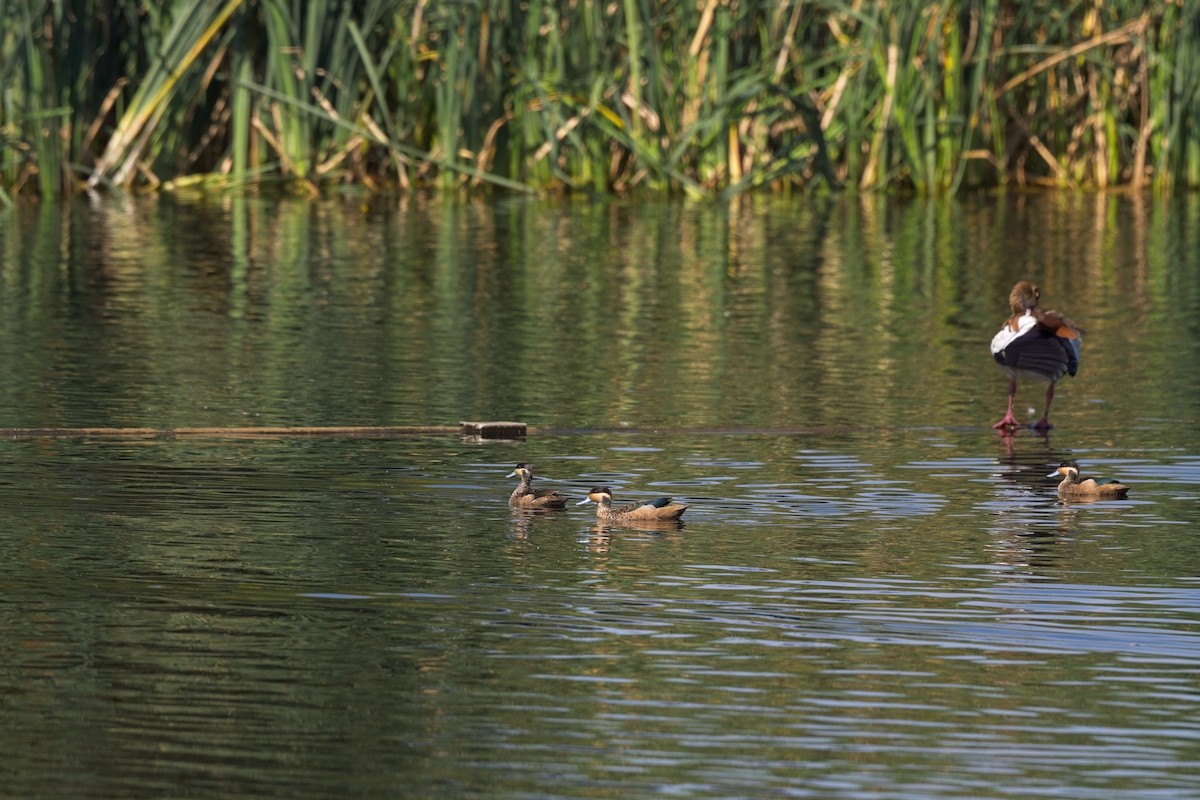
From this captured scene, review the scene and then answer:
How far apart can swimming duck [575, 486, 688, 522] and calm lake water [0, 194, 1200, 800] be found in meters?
0.09

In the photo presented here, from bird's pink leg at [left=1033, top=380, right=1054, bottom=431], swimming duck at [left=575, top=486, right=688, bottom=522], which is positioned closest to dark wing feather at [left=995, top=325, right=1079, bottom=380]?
bird's pink leg at [left=1033, top=380, right=1054, bottom=431]

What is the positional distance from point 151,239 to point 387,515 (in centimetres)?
1398

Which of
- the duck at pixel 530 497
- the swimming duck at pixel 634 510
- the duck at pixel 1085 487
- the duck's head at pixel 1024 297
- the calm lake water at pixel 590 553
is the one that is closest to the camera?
the calm lake water at pixel 590 553

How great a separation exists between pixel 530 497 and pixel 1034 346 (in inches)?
147

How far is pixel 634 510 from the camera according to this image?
31.1ft

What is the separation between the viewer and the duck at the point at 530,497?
383 inches

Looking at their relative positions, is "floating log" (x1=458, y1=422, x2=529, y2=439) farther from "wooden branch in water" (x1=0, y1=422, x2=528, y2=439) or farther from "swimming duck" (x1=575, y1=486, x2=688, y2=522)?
"swimming duck" (x1=575, y1=486, x2=688, y2=522)

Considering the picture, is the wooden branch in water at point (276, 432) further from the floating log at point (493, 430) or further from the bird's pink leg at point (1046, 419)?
the bird's pink leg at point (1046, 419)

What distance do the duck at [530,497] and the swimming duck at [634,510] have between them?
0.58ft

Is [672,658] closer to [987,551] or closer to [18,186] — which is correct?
[987,551]

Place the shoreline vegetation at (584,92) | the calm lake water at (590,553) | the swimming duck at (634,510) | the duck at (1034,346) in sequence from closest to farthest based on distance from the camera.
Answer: the calm lake water at (590,553) → the swimming duck at (634,510) → the duck at (1034,346) → the shoreline vegetation at (584,92)

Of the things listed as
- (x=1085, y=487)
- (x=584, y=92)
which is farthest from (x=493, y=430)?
(x=584, y=92)

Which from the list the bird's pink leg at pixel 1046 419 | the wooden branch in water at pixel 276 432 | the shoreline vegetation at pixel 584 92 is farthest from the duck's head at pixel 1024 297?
the shoreline vegetation at pixel 584 92

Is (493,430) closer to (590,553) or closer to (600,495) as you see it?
(600,495)
